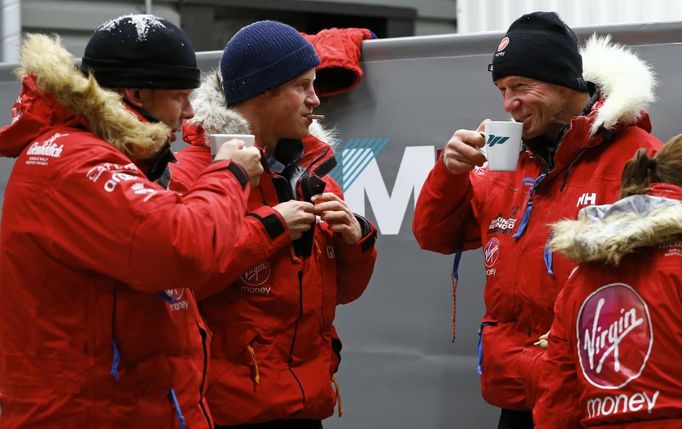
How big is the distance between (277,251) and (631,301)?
1.25 metres

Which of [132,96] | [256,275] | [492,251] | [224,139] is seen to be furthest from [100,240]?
[492,251]

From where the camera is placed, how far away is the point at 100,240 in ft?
9.31

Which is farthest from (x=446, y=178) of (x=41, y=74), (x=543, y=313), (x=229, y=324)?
(x=41, y=74)

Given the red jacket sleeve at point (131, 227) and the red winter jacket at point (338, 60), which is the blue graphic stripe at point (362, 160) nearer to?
the red winter jacket at point (338, 60)

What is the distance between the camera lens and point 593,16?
17.7 ft

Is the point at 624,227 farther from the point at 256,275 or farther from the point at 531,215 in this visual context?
the point at 256,275

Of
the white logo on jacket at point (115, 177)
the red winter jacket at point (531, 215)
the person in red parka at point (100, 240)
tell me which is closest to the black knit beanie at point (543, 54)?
the red winter jacket at point (531, 215)

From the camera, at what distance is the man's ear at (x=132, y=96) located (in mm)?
3146

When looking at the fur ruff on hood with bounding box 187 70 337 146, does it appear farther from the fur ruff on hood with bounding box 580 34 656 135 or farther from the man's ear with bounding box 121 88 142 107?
the fur ruff on hood with bounding box 580 34 656 135

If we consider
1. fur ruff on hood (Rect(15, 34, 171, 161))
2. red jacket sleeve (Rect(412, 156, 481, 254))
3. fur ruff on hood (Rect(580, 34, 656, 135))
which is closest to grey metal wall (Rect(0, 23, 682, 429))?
red jacket sleeve (Rect(412, 156, 481, 254))

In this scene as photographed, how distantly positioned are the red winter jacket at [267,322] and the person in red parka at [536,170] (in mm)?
555

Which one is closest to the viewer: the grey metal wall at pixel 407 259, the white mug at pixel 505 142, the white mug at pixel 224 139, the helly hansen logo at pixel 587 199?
the white mug at pixel 224 139

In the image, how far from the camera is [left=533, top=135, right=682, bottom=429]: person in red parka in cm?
284

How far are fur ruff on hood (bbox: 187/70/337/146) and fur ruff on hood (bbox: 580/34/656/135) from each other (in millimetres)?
1140
